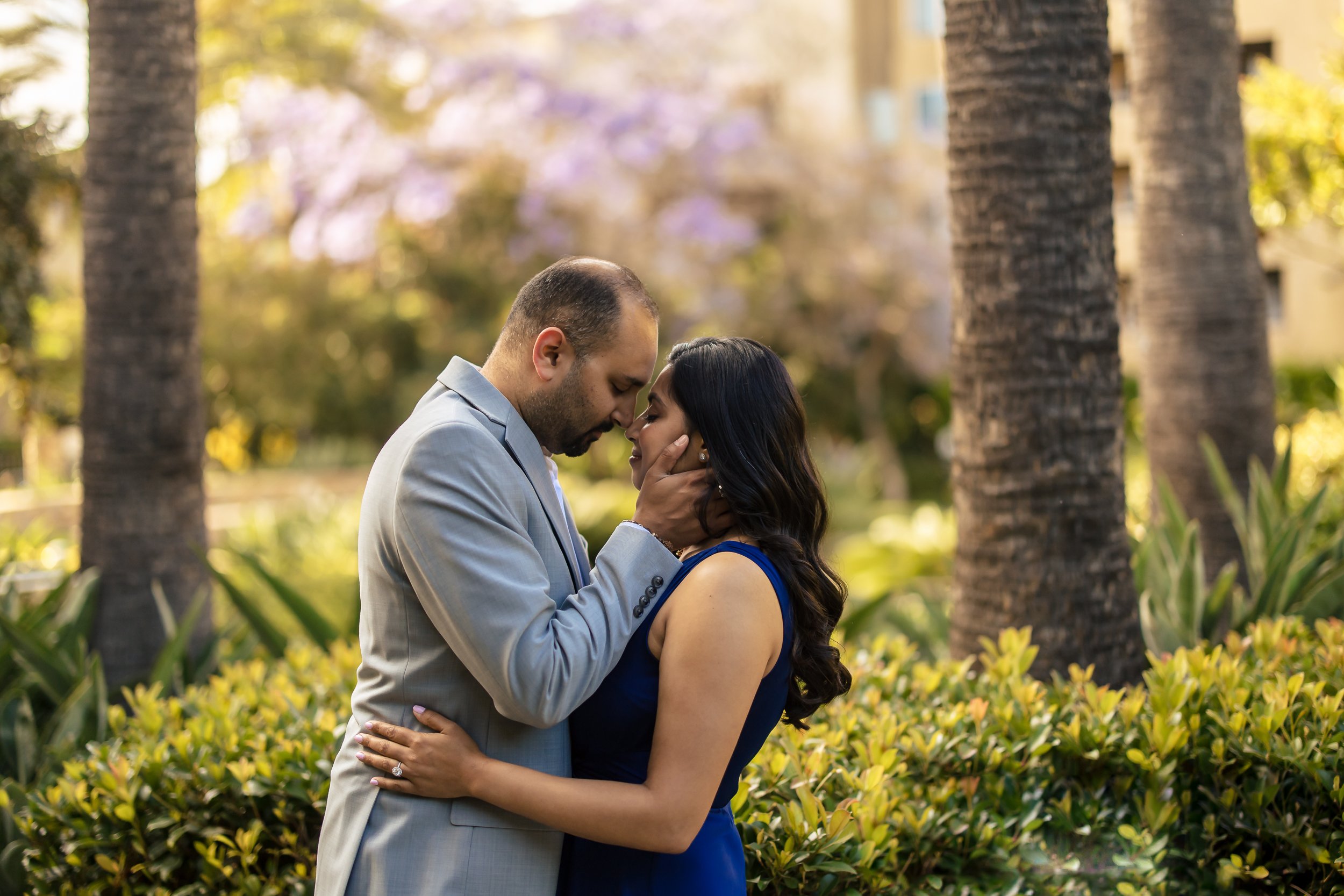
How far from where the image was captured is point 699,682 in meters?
2.06

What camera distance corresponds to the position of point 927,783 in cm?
302

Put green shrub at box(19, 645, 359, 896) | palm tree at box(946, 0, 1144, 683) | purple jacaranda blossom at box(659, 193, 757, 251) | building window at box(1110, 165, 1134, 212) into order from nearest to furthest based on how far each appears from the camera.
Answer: green shrub at box(19, 645, 359, 896) → palm tree at box(946, 0, 1144, 683) → purple jacaranda blossom at box(659, 193, 757, 251) → building window at box(1110, 165, 1134, 212)

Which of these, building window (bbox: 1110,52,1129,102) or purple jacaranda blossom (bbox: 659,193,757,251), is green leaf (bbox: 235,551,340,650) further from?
building window (bbox: 1110,52,1129,102)

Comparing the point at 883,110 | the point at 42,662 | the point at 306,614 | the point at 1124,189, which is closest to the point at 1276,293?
the point at 1124,189

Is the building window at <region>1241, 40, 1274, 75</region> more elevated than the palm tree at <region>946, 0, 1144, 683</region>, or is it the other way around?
the building window at <region>1241, 40, 1274, 75</region>

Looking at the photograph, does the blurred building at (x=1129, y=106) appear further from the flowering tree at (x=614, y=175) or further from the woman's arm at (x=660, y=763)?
the woman's arm at (x=660, y=763)

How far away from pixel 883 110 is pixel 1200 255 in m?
22.9

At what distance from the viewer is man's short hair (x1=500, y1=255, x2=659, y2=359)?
7.35 feet

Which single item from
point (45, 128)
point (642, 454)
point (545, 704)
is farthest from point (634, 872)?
point (45, 128)

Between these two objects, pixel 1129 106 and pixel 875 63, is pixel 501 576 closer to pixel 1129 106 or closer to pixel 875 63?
pixel 1129 106

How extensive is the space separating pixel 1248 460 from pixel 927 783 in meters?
3.83

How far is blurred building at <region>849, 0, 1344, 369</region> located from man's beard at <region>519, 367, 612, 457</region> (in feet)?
63.3

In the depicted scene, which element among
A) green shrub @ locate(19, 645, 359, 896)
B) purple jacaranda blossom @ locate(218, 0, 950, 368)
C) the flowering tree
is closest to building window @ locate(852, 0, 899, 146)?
the flowering tree

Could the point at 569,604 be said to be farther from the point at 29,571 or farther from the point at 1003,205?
the point at 29,571
